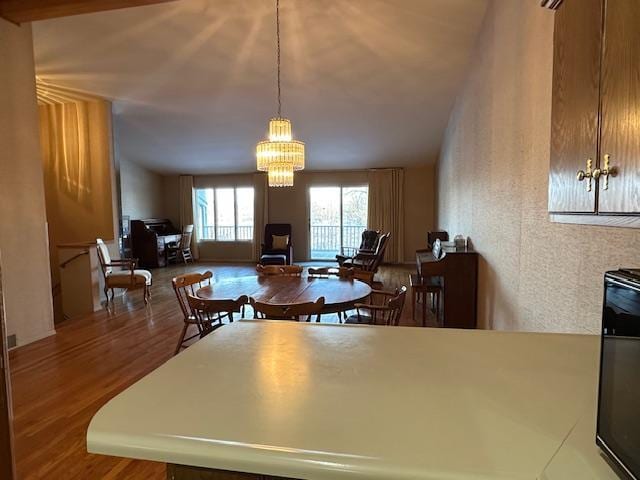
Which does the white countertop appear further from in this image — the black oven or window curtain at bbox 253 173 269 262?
window curtain at bbox 253 173 269 262

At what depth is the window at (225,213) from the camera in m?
9.38

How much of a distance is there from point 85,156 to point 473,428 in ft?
20.1

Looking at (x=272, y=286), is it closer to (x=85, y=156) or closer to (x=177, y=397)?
(x=177, y=397)

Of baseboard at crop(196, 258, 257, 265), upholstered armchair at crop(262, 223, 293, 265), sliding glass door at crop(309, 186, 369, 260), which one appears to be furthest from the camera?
baseboard at crop(196, 258, 257, 265)

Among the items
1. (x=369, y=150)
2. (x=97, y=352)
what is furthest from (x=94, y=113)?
(x=369, y=150)

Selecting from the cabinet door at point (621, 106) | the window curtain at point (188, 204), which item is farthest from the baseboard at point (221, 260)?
the cabinet door at point (621, 106)

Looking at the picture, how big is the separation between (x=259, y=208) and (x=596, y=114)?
856 cm

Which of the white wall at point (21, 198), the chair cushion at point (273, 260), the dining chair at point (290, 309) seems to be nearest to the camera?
the dining chair at point (290, 309)

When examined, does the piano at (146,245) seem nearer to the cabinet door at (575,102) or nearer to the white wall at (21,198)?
the white wall at (21,198)

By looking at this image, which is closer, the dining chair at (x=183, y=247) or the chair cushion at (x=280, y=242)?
the chair cushion at (x=280, y=242)

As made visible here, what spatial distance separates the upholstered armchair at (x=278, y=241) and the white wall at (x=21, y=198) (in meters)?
4.72

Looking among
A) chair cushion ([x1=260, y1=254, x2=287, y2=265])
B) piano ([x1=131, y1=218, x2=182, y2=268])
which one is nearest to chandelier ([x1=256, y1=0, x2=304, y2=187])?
chair cushion ([x1=260, y1=254, x2=287, y2=265])

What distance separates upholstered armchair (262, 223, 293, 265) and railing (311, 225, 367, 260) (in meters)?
0.81

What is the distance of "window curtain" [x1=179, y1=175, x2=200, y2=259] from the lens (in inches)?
369
